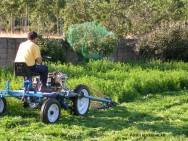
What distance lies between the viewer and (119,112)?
10.2 meters

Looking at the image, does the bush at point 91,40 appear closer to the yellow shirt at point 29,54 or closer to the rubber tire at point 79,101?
the rubber tire at point 79,101

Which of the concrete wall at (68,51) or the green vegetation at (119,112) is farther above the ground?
the concrete wall at (68,51)

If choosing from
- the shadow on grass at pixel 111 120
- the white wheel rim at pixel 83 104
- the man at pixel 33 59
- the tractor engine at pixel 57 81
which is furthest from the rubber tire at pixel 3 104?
the white wheel rim at pixel 83 104

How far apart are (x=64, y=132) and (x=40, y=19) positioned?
25305 mm

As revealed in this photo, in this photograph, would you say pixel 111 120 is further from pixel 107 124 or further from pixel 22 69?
pixel 22 69

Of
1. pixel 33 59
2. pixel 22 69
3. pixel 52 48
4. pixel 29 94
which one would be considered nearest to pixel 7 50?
pixel 52 48

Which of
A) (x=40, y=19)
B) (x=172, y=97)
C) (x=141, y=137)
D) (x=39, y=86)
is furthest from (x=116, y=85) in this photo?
(x=40, y=19)

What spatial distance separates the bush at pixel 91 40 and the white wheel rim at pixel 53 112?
353 inches

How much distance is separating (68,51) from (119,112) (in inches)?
349

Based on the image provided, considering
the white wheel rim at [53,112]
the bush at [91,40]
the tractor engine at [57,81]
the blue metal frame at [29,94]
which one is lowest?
the white wheel rim at [53,112]

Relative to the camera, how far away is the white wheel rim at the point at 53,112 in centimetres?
874

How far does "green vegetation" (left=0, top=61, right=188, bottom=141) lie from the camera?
798 centimetres

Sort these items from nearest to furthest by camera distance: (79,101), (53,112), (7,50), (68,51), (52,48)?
(53,112), (79,101), (7,50), (52,48), (68,51)

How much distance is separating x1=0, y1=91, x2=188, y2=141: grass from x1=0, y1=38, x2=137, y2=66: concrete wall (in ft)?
22.6
